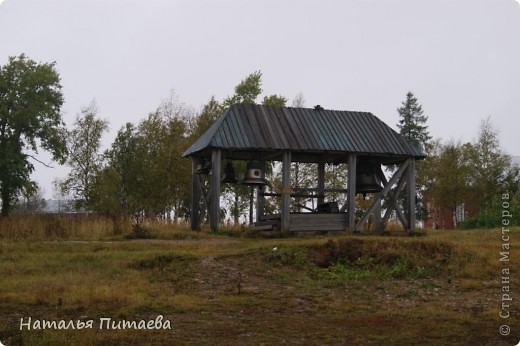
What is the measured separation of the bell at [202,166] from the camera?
786 inches

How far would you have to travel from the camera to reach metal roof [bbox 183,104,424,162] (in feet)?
62.4

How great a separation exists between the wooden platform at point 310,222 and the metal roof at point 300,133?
2.17 m

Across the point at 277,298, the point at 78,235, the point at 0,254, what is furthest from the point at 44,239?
the point at 277,298

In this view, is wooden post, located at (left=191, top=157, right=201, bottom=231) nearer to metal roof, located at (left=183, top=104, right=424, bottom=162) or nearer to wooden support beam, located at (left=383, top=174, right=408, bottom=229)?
metal roof, located at (left=183, top=104, right=424, bottom=162)

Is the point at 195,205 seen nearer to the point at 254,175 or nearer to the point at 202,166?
the point at 202,166

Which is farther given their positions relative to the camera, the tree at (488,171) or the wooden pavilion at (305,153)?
the tree at (488,171)

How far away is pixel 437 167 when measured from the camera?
42.5 meters

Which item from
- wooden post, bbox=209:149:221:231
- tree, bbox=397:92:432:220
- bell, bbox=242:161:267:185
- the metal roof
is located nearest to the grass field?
wooden post, bbox=209:149:221:231

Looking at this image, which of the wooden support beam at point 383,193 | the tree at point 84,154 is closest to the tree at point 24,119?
the tree at point 84,154

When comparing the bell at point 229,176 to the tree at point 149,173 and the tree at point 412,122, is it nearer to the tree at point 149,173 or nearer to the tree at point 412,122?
the tree at point 149,173

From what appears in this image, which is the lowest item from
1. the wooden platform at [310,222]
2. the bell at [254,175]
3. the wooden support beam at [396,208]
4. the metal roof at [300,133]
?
the wooden platform at [310,222]

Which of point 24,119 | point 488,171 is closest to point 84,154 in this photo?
point 24,119

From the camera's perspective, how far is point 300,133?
20125mm

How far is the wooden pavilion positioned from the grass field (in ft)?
11.9
